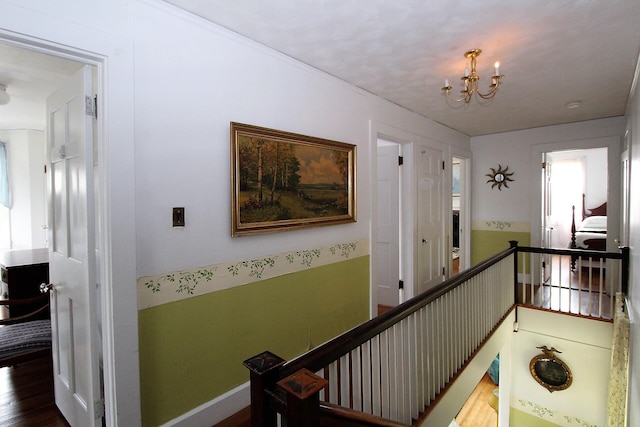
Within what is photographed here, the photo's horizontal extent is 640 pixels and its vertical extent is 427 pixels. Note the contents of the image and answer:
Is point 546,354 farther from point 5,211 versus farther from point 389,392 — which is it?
point 5,211

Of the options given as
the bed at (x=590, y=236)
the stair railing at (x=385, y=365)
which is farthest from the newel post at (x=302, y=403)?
the bed at (x=590, y=236)

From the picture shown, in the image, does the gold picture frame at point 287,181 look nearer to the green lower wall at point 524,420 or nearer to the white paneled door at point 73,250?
the white paneled door at point 73,250

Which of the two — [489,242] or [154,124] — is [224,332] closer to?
[154,124]

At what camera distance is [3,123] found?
4.11 m

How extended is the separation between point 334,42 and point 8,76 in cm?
252

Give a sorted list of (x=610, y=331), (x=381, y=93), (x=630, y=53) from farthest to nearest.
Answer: (x=610, y=331)
(x=381, y=93)
(x=630, y=53)

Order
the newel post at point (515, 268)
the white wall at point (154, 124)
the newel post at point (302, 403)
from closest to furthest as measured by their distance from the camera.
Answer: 1. the newel post at point (302, 403)
2. the white wall at point (154, 124)
3. the newel post at point (515, 268)

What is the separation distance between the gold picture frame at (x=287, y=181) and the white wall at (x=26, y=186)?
431 centimetres

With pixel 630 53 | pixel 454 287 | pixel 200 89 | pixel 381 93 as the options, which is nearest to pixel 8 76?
pixel 200 89

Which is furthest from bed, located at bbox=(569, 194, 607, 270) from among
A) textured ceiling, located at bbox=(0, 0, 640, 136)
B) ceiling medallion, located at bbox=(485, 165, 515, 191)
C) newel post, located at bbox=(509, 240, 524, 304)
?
textured ceiling, located at bbox=(0, 0, 640, 136)

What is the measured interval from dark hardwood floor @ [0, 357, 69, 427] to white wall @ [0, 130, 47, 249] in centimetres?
260

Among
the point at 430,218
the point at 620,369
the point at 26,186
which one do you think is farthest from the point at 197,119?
the point at 26,186

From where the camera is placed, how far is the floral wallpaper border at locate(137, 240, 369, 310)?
1666 mm

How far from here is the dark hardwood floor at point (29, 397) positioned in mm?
2068
